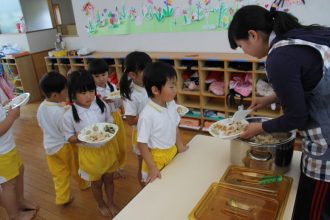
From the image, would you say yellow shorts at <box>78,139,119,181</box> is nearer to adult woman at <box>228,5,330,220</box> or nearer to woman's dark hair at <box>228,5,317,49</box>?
adult woman at <box>228,5,330,220</box>

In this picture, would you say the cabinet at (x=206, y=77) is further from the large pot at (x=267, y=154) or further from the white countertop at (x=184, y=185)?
the large pot at (x=267, y=154)

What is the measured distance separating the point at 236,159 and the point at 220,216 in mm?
339

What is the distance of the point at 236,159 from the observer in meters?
1.20

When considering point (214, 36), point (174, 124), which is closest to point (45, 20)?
point (214, 36)

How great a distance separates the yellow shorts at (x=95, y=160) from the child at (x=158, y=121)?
384 mm

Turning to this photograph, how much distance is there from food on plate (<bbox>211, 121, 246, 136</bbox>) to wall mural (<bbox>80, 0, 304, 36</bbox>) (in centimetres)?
183

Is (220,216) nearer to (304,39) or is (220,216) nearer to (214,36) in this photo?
(304,39)

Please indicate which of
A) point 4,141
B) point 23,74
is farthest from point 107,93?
point 23,74

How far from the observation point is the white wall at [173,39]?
98.6 inches

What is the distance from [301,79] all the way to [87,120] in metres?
1.25

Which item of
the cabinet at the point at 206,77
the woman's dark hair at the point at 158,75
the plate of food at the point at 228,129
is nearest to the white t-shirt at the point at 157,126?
the woman's dark hair at the point at 158,75

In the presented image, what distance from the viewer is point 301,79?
2.93 feet

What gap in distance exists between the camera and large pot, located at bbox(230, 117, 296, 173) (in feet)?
3.48

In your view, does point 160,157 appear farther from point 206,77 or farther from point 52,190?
point 206,77
